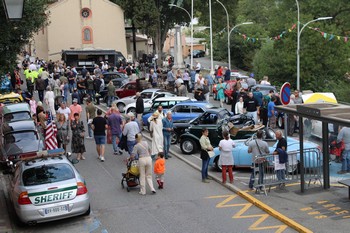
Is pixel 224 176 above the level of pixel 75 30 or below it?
below

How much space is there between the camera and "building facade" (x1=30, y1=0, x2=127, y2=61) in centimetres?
6331

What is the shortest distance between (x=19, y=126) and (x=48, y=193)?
8019 millimetres

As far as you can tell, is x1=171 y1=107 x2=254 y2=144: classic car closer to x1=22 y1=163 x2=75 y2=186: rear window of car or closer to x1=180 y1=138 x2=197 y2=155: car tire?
x1=180 y1=138 x2=197 y2=155: car tire

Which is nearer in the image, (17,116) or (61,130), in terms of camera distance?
(61,130)

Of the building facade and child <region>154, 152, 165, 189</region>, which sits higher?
the building facade

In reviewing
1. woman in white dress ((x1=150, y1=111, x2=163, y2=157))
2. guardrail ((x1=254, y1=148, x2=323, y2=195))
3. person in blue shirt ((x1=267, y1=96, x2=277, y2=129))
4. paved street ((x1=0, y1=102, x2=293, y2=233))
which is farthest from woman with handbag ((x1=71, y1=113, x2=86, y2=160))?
person in blue shirt ((x1=267, y1=96, x2=277, y2=129))

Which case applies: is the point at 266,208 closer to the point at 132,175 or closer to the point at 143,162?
the point at 143,162

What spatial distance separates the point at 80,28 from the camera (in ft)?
210

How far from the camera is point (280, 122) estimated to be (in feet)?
79.1

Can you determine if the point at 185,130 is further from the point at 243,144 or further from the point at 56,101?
the point at 56,101

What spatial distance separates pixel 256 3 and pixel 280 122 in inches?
3088

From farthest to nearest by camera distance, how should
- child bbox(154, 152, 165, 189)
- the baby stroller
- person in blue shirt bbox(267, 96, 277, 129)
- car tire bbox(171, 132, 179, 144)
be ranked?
person in blue shirt bbox(267, 96, 277, 129) < car tire bbox(171, 132, 179, 144) < child bbox(154, 152, 165, 189) < the baby stroller

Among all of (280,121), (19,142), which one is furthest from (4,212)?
(280,121)

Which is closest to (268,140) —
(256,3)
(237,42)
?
(237,42)
